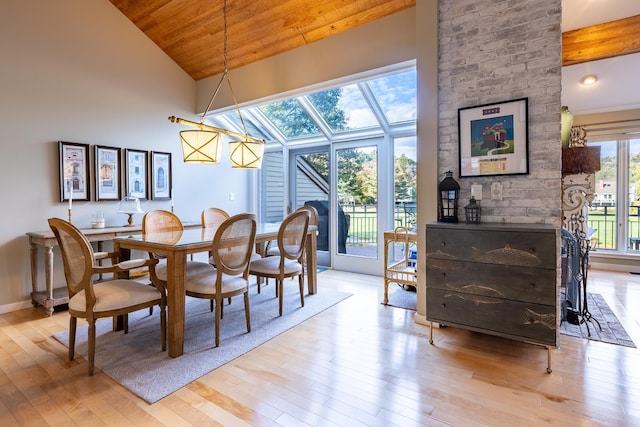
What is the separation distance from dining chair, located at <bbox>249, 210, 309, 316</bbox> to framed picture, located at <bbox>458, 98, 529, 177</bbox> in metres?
1.60

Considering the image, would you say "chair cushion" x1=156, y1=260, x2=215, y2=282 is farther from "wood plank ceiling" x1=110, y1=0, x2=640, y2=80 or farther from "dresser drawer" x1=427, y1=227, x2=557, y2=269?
"wood plank ceiling" x1=110, y1=0, x2=640, y2=80

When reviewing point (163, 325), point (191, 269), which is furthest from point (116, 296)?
point (191, 269)

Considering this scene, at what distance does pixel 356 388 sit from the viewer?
1.95 m

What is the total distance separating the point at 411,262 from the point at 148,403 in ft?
10.00

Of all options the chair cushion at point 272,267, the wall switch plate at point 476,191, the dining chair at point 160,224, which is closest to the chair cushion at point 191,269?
the dining chair at point 160,224

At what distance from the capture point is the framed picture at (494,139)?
2.51 metres

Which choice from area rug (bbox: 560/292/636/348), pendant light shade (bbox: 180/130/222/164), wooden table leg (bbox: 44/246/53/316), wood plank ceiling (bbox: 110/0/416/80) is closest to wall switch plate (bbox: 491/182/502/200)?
area rug (bbox: 560/292/636/348)

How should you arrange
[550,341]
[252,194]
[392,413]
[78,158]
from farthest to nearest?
[252,194] < [78,158] < [550,341] < [392,413]

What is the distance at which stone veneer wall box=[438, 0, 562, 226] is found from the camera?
241 centimetres

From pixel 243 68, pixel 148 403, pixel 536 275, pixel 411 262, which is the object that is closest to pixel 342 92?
pixel 243 68

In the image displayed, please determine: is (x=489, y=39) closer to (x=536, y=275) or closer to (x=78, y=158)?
(x=536, y=275)

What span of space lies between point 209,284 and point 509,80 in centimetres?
287

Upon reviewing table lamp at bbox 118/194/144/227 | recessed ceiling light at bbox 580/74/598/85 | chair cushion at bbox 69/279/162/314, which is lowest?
chair cushion at bbox 69/279/162/314

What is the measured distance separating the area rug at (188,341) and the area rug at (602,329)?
6.92 feet
